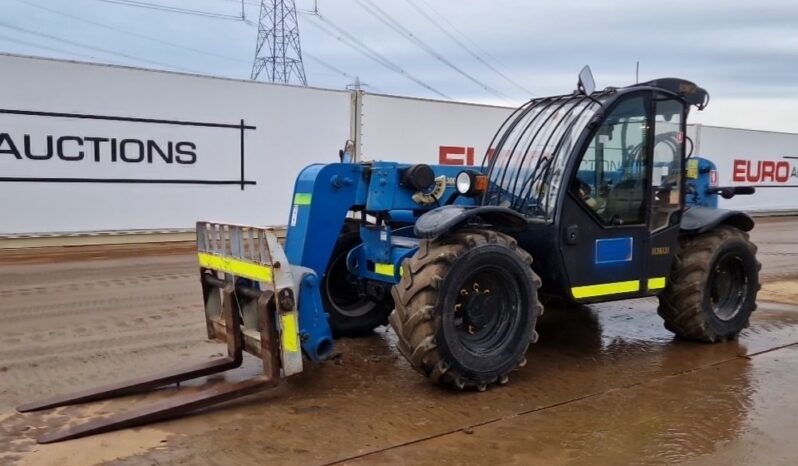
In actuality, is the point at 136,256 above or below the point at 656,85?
below

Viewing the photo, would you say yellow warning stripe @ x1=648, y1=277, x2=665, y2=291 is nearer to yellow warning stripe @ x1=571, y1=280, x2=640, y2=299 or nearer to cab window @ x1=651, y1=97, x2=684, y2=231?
yellow warning stripe @ x1=571, y1=280, x2=640, y2=299

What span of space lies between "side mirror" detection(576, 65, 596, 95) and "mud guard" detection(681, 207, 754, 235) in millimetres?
1508

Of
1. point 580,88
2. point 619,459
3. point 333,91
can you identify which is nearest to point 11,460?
point 619,459

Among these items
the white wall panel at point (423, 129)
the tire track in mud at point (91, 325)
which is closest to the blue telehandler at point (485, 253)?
the tire track in mud at point (91, 325)

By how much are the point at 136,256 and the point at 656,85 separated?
8.13 meters

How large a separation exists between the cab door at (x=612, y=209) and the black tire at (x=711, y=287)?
0.53 meters

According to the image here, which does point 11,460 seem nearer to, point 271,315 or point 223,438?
point 223,438

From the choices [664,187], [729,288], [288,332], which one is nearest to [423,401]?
[288,332]

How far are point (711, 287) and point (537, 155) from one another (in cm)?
213

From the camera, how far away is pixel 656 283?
Answer: 5762 mm

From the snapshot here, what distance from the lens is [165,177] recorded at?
39.9ft

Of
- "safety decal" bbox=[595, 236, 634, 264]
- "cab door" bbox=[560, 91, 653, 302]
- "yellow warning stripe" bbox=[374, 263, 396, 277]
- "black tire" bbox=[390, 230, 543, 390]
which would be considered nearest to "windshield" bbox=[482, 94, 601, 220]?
"cab door" bbox=[560, 91, 653, 302]

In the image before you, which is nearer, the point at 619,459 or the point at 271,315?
the point at 619,459

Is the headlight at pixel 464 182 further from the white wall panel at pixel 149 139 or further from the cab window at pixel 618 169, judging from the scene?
the white wall panel at pixel 149 139
